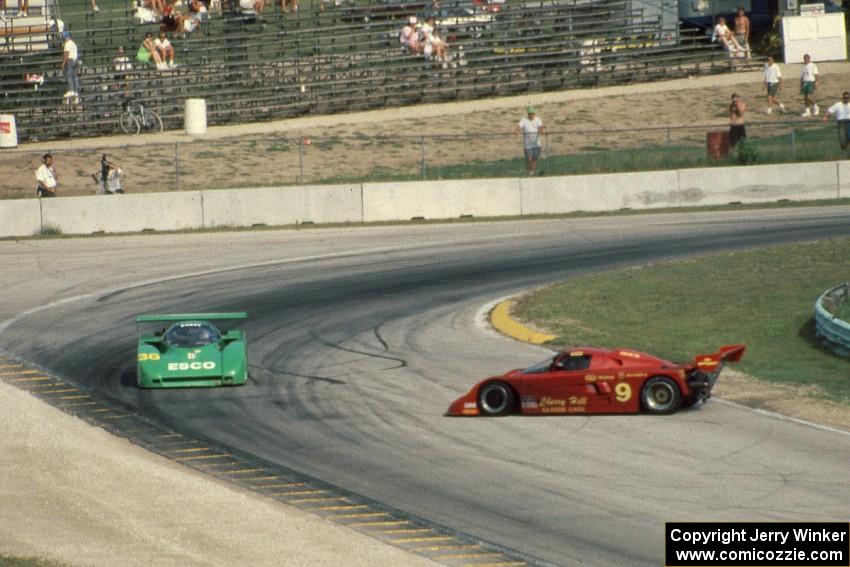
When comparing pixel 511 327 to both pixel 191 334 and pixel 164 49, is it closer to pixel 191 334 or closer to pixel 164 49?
pixel 191 334

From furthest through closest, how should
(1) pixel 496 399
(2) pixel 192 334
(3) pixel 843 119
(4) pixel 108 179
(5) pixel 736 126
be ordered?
(5) pixel 736 126 → (3) pixel 843 119 → (4) pixel 108 179 → (2) pixel 192 334 → (1) pixel 496 399

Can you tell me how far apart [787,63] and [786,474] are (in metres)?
39.9

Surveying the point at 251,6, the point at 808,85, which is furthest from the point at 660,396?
the point at 251,6

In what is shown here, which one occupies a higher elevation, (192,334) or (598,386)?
(192,334)

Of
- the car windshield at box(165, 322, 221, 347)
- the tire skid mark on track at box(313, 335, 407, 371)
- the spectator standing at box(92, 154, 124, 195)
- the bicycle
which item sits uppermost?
the bicycle

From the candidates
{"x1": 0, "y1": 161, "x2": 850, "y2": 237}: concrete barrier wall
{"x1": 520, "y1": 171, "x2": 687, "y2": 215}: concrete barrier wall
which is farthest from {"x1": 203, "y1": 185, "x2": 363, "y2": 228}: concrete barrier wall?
{"x1": 520, "y1": 171, "x2": 687, "y2": 215}: concrete barrier wall

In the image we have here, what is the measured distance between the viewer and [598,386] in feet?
56.1

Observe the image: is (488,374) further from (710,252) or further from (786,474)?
(710,252)

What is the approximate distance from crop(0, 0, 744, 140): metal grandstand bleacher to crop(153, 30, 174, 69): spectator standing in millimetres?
479

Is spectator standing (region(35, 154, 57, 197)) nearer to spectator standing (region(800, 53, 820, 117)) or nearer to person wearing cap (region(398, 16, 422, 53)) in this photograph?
person wearing cap (region(398, 16, 422, 53))

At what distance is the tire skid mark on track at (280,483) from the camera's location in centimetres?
1235

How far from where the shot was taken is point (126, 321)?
24.8 meters

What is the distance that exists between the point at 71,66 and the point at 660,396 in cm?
3036

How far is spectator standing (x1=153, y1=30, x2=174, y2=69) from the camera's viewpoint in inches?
1777
